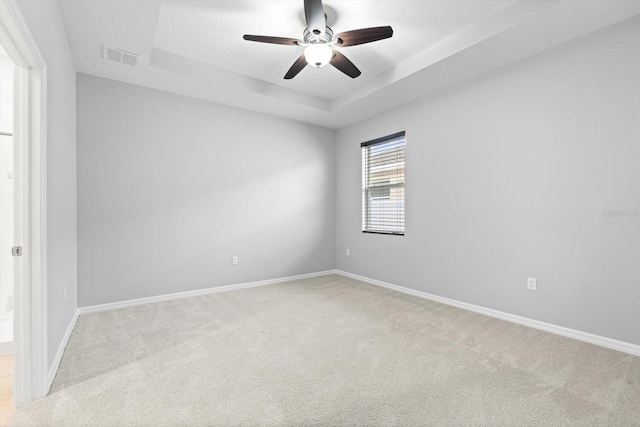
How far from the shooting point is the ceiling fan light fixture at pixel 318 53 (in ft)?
8.25

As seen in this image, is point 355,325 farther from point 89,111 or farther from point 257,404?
point 89,111

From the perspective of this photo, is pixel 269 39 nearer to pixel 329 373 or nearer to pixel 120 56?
pixel 120 56

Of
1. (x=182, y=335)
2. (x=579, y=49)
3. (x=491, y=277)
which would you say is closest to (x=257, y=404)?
(x=182, y=335)

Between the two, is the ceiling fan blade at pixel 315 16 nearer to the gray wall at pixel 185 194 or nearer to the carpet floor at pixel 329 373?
the gray wall at pixel 185 194

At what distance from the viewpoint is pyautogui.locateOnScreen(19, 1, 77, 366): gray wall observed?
189 centimetres

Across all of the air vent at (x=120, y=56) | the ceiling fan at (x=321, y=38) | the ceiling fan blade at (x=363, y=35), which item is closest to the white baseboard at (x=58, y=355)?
the air vent at (x=120, y=56)

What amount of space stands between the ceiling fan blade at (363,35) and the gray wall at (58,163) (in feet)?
6.38

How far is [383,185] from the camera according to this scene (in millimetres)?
4527

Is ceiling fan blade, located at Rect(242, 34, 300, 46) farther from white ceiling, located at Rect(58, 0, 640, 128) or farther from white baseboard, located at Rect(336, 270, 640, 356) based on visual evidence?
white baseboard, located at Rect(336, 270, 640, 356)

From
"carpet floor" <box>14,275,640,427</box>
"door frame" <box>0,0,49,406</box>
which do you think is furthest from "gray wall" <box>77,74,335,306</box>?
"door frame" <box>0,0,49,406</box>

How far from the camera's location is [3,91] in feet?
9.29

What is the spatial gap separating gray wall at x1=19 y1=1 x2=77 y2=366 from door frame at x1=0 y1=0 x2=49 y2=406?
19 centimetres

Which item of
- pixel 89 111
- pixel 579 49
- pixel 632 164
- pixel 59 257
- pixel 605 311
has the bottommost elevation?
pixel 605 311

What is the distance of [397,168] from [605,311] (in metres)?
2.64
